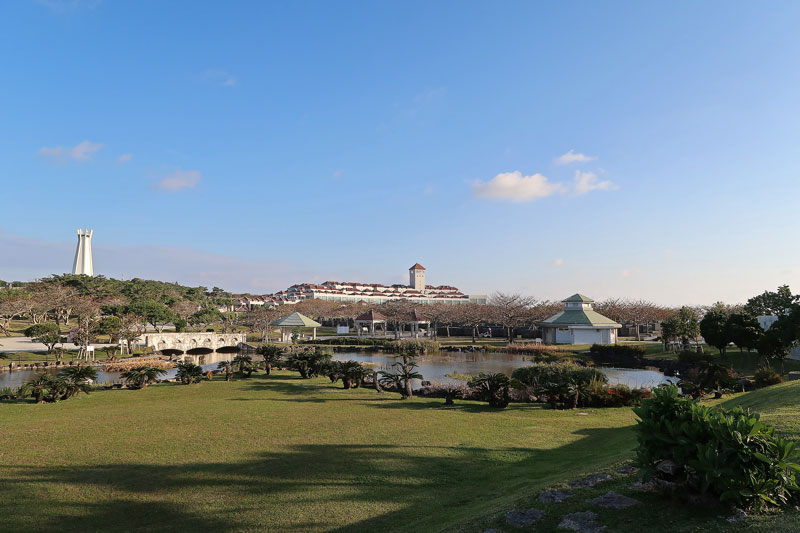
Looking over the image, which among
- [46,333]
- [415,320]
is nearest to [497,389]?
[46,333]

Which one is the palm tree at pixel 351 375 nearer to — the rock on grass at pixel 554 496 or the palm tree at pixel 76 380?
the palm tree at pixel 76 380

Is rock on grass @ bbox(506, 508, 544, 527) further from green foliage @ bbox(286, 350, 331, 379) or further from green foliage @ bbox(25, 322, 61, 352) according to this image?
green foliage @ bbox(25, 322, 61, 352)

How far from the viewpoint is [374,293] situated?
15462 cm

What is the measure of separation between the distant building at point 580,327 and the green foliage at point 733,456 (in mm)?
38709

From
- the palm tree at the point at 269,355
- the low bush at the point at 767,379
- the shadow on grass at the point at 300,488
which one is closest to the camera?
the shadow on grass at the point at 300,488

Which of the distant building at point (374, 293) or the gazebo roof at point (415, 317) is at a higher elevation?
the distant building at point (374, 293)

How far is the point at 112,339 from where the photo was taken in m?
36.9

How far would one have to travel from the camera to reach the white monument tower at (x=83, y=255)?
94312 millimetres

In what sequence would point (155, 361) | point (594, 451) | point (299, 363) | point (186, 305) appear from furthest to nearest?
point (186, 305), point (155, 361), point (299, 363), point (594, 451)

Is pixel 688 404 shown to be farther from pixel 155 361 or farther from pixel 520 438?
pixel 155 361

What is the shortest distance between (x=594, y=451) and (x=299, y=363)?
52.2ft

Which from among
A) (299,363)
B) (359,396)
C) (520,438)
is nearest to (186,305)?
(299,363)

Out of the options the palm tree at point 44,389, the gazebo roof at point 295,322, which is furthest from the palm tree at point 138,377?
the gazebo roof at point 295,322

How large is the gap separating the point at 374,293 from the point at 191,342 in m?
112
